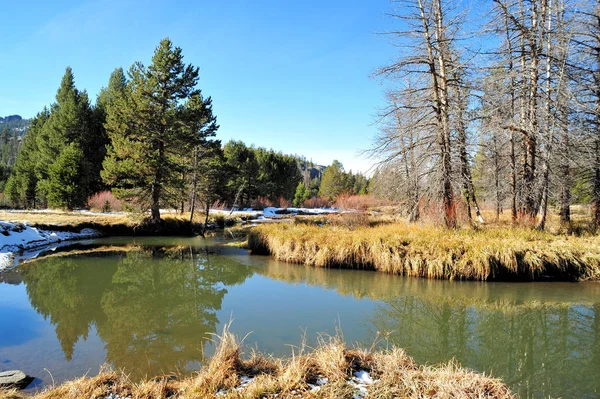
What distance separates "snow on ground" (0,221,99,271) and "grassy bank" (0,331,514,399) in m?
10.4

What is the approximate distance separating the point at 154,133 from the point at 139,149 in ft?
4.43

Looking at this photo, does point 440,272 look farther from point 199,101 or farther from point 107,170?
point 199,101

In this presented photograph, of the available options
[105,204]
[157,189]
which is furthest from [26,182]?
[157,189]

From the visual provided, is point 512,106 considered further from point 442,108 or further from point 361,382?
point 361,382

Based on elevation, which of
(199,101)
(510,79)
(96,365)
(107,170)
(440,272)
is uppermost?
(199,101)

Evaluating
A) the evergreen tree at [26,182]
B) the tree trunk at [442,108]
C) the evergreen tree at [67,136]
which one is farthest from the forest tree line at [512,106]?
the evergreen tree at [26,182]

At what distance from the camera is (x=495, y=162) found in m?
16.9

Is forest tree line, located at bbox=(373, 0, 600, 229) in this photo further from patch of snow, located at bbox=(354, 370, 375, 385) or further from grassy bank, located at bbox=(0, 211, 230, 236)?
grassy bank, located at bbox=(0, 211, 230, 236)

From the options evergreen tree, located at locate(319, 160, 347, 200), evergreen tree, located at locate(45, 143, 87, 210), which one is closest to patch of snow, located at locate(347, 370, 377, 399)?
evergreen tree, located at locate(45, 143, 87, 210)

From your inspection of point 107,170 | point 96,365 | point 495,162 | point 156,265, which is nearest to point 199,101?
point 107,170

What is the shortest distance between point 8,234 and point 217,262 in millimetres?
9438

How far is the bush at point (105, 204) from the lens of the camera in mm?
30422

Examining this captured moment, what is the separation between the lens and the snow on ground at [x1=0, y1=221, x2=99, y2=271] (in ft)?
42.2

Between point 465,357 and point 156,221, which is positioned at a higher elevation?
point 156,221
